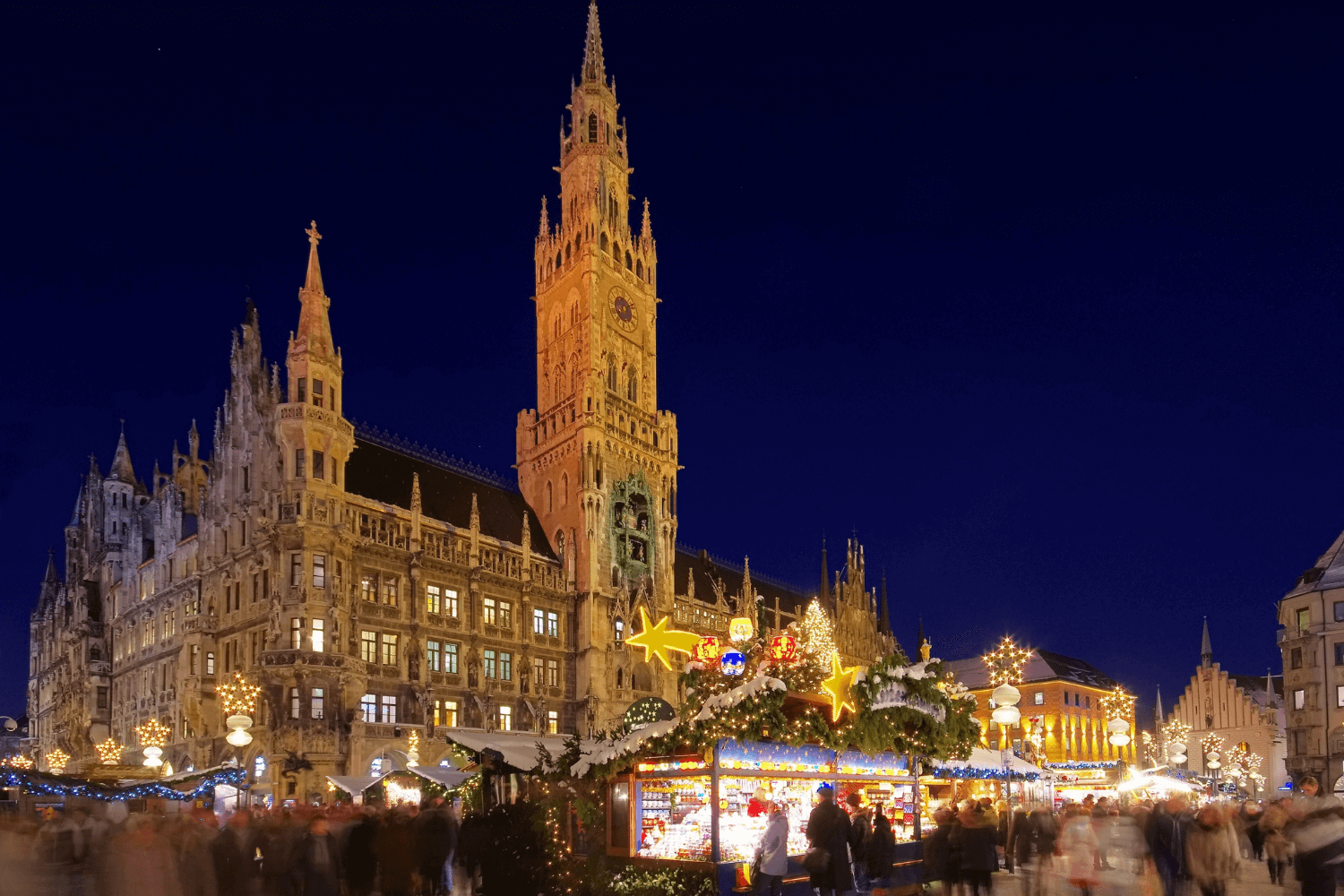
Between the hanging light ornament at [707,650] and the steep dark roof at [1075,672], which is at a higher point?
the hanging light ornament at [707,650]

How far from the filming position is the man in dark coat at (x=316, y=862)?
1616cm

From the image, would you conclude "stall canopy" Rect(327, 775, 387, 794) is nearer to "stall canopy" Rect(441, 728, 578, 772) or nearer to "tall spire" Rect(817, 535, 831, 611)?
"stall canopy" Rect(441, 728, 578, 772)

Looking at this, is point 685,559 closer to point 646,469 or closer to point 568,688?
point 646,469

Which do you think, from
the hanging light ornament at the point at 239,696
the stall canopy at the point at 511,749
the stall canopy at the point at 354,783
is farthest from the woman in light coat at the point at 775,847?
the hanging light ornament at the point at 239,696

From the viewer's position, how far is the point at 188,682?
51156 mm

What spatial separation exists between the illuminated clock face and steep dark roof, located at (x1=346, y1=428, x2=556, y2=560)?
1112cm

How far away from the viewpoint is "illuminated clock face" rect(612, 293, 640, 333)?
66812 millimetres

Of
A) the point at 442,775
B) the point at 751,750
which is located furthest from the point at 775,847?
the point at 442,775

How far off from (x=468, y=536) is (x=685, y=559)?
25.1 m

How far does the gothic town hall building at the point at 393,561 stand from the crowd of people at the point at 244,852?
27961 millimetres

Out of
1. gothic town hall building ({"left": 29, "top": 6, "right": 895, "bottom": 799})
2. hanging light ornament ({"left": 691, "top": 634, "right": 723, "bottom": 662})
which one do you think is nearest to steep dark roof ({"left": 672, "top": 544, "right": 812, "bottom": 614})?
gothic town hall building ({"left": 29, "top": 6, "right": 895, "bottom": 799})

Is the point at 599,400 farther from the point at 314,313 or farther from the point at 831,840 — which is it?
the point at 831,840

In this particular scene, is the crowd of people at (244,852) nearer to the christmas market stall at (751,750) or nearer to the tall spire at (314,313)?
the christmas market stall at (751,750)

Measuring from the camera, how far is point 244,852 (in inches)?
647
